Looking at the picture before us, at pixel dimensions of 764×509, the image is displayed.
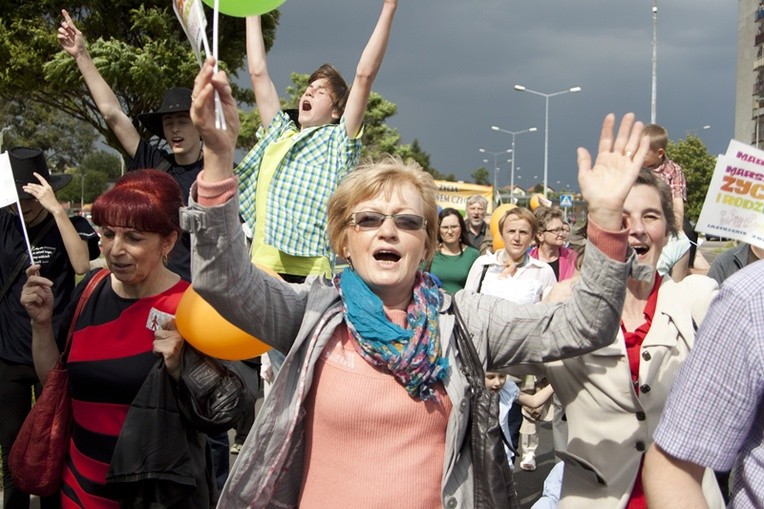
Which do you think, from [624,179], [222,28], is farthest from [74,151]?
[624,179]

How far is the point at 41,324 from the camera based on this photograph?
3234mm

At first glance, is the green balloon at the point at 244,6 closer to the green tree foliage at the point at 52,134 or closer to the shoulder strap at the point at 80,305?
the shoulder strap at the point at 80,305

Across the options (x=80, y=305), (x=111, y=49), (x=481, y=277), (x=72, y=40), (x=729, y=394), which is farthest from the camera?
(x=111, y=49)

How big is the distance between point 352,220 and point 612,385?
3.12 ft

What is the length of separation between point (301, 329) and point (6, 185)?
2250 mm

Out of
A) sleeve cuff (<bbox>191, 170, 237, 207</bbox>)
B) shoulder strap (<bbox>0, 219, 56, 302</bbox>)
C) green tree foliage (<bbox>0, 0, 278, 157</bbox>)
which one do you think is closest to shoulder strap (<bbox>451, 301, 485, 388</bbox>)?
sleeve cuff (<bbox>191, 170, 237, 207</bbox>)

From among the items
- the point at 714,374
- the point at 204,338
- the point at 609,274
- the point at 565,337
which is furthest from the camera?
the point at 204,338

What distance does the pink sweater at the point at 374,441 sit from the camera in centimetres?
224

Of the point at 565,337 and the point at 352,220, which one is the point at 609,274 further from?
the point at 352,220

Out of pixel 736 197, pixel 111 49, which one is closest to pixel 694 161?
pixel 111 49

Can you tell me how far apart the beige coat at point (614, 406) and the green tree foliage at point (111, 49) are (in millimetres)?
16801

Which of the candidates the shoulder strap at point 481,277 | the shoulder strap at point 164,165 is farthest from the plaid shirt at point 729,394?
the shoulder strap at point 481,277

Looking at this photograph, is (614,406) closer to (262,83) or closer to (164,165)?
(262,83)

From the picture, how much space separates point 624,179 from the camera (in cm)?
212
